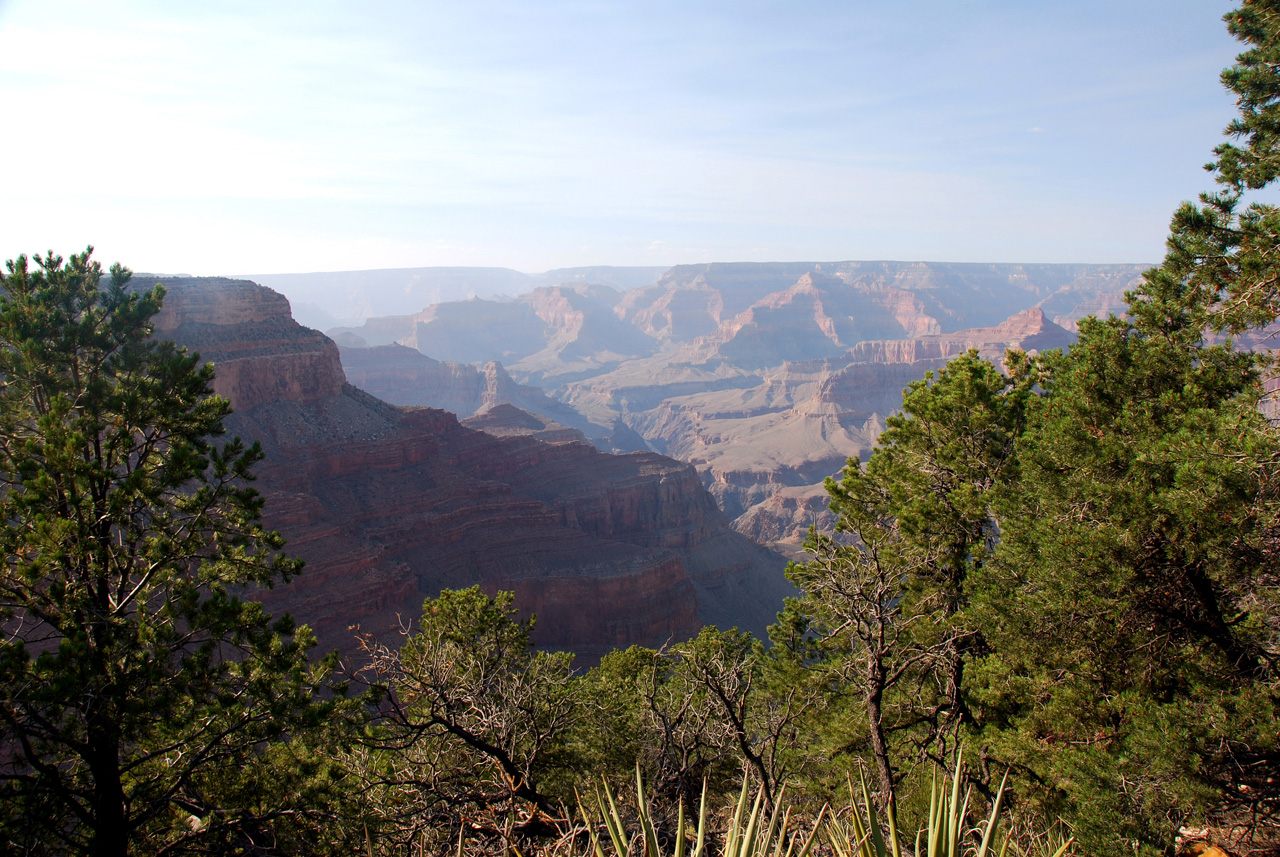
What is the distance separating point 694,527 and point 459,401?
104 metres

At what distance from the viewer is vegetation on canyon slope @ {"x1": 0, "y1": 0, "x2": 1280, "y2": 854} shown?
893 cm

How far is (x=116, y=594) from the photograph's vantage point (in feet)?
34.5

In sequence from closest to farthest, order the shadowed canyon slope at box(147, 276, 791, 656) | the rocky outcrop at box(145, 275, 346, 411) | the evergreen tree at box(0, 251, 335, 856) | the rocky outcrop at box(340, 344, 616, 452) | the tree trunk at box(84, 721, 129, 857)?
the evergreen tree at box(0, 251, 335, 856), the tree trunk at box(84, 721, 129, 857), the shadowed canyon slope at box(147, 276, 791, 656), the rocky outcrop at box(145, 275, 346, 411), the rocky outcrop at box(340, 344, 616, 452)

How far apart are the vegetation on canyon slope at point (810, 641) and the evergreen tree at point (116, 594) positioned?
0.06 meters

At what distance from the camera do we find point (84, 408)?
1110 cm

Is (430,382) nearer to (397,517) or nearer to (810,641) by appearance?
(397,517)

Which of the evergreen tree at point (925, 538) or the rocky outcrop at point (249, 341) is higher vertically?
the rocky outcrop at point (249, 341)

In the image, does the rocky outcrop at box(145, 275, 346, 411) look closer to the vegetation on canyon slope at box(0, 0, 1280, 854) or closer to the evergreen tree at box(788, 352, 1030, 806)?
the vegetation on canyon slope at box(0, 0, 1280, 854)

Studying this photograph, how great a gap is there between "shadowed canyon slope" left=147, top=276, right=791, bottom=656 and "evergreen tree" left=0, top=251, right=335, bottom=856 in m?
36.9

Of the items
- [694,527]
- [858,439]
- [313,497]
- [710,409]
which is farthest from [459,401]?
[313,497]

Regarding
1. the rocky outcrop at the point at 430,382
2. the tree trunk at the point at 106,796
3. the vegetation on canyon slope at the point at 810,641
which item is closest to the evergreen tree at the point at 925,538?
the vegetation on canyon slope at the point at 810,641

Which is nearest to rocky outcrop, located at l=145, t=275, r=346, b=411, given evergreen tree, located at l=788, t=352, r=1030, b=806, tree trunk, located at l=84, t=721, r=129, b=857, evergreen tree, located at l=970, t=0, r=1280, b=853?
tree trunk, located at l=84, t=721, r=129, b=857

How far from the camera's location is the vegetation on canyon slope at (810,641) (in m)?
8.93

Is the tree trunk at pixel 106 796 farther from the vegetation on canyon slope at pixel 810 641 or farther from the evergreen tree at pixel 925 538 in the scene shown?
the evergreen tree at pixel 925 538
